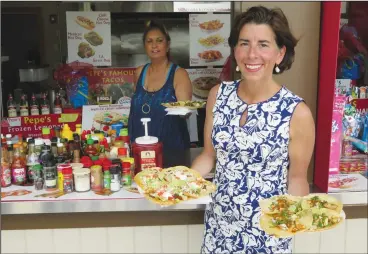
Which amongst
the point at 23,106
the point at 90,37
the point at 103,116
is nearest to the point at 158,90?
the point at 103,116

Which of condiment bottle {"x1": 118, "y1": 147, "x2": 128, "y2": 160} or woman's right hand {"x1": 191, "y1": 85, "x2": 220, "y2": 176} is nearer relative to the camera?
woman's right hand {"x1": 191, "y1": 85, "x2": 220, "y2": 176}

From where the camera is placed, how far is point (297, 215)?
1339 mm

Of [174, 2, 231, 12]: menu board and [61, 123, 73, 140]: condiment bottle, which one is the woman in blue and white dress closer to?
[174, 2, 231, 12]: menu board

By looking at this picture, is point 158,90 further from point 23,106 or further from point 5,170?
point 5,170

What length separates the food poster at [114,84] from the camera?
197cm

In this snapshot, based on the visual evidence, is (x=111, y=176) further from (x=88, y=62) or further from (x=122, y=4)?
(x=122, y=4)

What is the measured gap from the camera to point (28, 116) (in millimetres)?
1965

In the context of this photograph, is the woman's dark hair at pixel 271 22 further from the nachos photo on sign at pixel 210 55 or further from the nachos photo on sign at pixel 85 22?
the nachos photo on sign at pixel 85 22

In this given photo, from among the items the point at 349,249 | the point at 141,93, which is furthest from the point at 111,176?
the point at 349,249

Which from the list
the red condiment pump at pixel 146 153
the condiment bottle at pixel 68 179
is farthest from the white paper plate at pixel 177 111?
the condiment bottle at pixel 68 179

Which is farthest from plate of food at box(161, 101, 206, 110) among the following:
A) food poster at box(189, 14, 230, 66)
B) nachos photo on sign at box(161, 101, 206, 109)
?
food poster at box(189, 14, 230, 66)

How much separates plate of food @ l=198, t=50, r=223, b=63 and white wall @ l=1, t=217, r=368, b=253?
78 centimetres

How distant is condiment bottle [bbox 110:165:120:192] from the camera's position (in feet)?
5.58

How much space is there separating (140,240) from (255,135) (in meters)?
0.86
